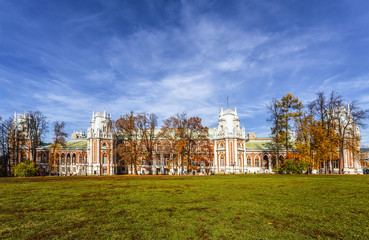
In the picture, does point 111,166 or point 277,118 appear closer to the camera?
point 277,118

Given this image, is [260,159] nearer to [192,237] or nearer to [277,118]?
[277,118]

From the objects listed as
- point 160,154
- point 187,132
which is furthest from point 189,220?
point 160,154

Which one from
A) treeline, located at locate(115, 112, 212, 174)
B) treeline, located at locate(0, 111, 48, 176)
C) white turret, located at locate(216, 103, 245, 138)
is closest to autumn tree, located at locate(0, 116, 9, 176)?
treeline, located at locate(0, 111, 48, 176)

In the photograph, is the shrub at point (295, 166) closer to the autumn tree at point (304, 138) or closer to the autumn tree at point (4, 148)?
the autumn tree at point (304, 138)

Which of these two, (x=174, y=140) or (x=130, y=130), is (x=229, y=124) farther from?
(x=130, y=130)

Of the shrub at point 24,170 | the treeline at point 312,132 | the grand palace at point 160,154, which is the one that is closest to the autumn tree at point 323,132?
the treeline at point 312,132

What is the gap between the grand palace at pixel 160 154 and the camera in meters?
60.7

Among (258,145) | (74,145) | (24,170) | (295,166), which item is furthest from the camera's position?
(74,145)

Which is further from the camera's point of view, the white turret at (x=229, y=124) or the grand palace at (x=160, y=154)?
the white turret at (x=229, y=124)

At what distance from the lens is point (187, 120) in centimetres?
5247

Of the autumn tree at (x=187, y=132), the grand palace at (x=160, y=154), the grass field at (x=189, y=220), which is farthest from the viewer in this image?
the grand palace at (x=160, y=154)

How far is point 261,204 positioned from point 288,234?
407 centimetres

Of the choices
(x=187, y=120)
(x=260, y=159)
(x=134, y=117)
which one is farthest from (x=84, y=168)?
(x=260, y=159)

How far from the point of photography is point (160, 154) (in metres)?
64.6
